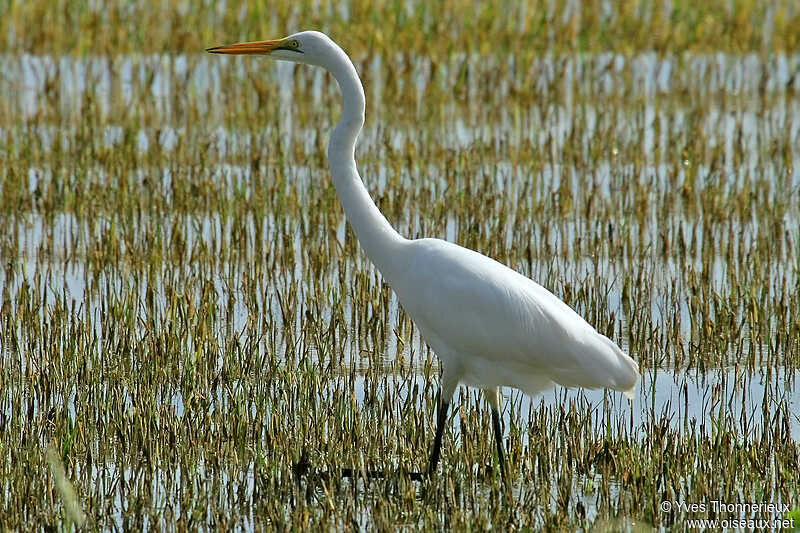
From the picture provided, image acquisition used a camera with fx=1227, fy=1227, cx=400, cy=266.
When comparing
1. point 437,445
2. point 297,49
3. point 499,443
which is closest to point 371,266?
point 297,49

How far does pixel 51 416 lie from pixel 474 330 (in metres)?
1.79

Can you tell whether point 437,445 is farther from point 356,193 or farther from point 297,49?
point 297,49

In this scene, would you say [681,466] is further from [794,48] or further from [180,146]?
[794,48]

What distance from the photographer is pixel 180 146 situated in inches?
385

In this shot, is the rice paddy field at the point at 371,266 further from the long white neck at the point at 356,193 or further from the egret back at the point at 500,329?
the long white neck at the point at 356,193

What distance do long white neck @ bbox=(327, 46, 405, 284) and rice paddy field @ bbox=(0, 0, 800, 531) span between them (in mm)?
588

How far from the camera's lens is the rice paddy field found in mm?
4715

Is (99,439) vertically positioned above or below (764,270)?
below

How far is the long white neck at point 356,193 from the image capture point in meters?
5.36

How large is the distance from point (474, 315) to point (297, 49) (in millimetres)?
1503

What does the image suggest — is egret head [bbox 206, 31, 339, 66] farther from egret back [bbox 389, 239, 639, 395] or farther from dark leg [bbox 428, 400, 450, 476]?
dark leg [bbox 428, 400, 450, 476]

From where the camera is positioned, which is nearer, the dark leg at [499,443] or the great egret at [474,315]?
the dark leg at [499,443]

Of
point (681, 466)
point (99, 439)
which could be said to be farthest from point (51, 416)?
point (681, 466)

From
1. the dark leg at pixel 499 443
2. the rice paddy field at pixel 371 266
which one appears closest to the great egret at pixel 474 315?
the dark leg at pixel 499 443
